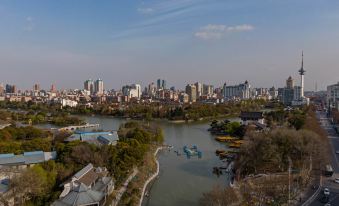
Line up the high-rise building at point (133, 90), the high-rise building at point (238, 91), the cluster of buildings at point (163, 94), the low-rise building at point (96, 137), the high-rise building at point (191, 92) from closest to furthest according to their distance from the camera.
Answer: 1. the low-rise building at point (96, 137)
2. the cluster of buildings at point (163, 94)
3. the high-rise building at point (191, 92)
4. the high-rise building at point (238, 91)
5. the high-rise building at point (133, 90)

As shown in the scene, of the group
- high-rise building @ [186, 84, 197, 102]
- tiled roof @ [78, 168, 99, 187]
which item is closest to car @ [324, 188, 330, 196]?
tiled roof @ [78, 168, 99, 187]

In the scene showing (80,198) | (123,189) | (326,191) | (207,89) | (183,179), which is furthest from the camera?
(207,89)

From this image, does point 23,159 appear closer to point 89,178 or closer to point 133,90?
point 89,178

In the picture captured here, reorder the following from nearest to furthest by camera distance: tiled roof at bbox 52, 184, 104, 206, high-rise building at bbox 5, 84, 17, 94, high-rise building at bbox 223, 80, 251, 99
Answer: tiled roof at bbox 52, 184, 104, 206, high-rise building at bbox 223, 80, 251, 99, high-rise building at bbox 5, 84, 17, 94

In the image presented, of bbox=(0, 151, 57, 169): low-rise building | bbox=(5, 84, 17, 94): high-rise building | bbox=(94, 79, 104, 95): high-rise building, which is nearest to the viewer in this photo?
bbox=(0, 151, 57, 169): low-rise building

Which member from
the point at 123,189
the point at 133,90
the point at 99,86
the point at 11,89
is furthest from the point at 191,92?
the point at 123,189

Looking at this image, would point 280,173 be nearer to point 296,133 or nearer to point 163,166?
point 296,133

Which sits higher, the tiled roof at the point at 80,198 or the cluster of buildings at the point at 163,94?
the cluster of buildings at the point at 163,94

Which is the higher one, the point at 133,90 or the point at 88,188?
the point at 133,90

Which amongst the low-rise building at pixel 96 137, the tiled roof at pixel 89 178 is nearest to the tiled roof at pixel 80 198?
the tiled roof at pixel 89 178

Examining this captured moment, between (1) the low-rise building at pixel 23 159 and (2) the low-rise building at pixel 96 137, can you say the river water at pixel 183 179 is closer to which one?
(2) the low-rise building at pixel 96 137

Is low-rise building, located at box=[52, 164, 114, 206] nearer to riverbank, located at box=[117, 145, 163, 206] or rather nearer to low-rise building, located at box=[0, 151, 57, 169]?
riverbank, located at box=[117, 145, 163, 206]

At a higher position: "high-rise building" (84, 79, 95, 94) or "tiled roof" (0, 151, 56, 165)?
"high-rise building" (84, 79, 95, 94)
